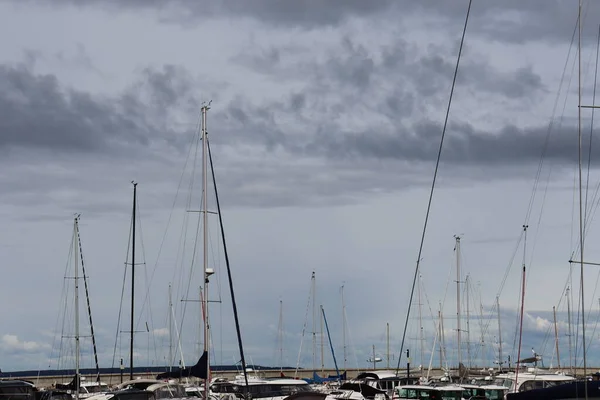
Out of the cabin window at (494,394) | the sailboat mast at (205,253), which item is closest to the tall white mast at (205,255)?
the sailboat mast at (205,253)

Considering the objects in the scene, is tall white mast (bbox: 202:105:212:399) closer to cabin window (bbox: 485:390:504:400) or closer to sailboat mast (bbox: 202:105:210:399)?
sailboat mast (bbox: 202:105:210:399)

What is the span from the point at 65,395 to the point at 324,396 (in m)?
19.2

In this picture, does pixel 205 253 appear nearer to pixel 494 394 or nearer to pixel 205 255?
pixel 205 255

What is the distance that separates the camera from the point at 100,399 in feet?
196

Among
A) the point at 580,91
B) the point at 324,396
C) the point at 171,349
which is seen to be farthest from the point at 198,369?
the point at 171,349

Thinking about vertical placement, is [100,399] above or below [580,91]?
below

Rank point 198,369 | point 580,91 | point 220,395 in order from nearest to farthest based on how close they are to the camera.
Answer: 1. point 580,91
2. point 198,369
3. point 220,395

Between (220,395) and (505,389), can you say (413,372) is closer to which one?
(505,389)

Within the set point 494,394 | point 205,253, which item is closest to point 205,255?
point 205,253

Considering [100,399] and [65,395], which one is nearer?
[100,399]

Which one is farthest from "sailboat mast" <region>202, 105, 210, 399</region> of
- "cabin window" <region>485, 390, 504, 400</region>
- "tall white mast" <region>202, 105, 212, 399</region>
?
"cabin window" <region>485, 390, 504, 400</region>

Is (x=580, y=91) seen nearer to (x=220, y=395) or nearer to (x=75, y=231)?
(x=220, y=395)

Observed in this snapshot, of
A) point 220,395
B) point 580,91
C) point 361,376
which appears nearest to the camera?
point 580,91

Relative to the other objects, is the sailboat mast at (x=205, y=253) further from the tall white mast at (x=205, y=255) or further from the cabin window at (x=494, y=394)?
the cabin window at (x=494, y=394)
